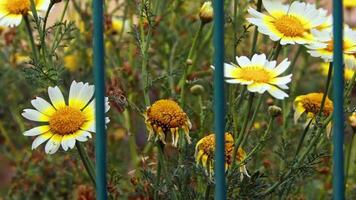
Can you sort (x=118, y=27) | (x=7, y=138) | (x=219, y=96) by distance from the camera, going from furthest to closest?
(x=118, y=27) → (x=7, y=138) → (x=219, y=96)

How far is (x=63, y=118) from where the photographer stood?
1885 mm

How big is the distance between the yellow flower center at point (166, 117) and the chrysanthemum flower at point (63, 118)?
110 mm

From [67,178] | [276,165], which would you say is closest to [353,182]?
[276,165]

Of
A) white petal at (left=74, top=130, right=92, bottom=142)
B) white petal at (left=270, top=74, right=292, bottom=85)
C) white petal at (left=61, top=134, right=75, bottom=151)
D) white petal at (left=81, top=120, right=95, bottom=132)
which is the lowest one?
white petal at (left=61, top=134, right=75, bottom=151)

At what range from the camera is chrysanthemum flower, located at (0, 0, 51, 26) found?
2.04 m

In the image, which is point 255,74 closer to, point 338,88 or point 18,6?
point 338,88

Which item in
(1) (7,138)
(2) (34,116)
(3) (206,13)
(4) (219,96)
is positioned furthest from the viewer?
(1) (7,138)

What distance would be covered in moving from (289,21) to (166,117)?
1.15 feet

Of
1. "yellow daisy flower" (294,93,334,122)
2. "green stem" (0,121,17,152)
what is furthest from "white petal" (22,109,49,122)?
"green stem" (0,121,17,152)

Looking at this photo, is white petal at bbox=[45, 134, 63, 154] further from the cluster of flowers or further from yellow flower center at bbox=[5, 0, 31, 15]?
yellow flower center at bbox=[5, 0, 31, 15]

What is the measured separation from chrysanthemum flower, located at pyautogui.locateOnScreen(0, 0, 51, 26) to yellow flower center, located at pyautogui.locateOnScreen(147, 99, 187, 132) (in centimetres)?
39

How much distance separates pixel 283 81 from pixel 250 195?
27cm

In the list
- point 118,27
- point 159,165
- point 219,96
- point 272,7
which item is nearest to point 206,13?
point 272,7

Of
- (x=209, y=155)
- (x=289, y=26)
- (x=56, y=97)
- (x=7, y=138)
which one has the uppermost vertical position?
(x=289, y=26)
